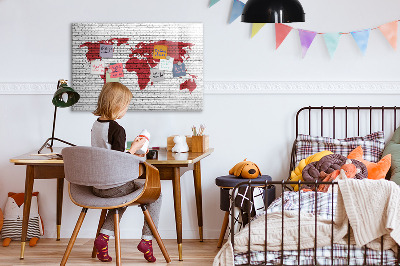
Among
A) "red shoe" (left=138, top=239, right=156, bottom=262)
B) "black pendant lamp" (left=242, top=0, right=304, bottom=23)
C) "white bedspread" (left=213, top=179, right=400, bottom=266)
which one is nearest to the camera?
"white bedspread" (left=213, top=179, right=400, bottom=266)

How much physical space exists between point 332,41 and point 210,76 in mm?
890

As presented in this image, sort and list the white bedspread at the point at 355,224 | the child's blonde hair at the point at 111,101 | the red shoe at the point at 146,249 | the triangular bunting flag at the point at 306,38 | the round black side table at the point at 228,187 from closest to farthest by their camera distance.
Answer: the white bedspread at the point at 355,224 → the child's blonde hair at the point at 111,101 → the red shoe at the point at 146,249 → the round black side table at the point at 228,187 → the triangular bunting flag at the point at 306,38

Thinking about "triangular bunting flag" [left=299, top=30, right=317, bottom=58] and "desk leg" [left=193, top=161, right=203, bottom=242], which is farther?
"triangular bunting flag" [left=299, top=30, right=317, bottom=58]

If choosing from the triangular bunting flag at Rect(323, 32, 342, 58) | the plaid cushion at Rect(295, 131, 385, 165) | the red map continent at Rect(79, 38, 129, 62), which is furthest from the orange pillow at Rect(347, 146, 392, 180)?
the red map continent at Rect(79, 38, 129, 62)

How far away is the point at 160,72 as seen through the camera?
439cm

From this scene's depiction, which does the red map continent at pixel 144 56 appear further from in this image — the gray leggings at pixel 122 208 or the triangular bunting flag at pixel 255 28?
the gray leggings at pixel 122 208

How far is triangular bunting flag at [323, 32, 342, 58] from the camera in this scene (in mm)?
4281

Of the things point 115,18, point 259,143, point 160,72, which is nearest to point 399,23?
point 259,143

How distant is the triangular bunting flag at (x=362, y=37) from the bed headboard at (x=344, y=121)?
43 centimetres

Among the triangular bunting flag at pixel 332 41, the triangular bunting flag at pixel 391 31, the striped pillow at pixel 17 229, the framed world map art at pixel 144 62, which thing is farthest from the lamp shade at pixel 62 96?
the triangular bunting flag at pixel 391 31

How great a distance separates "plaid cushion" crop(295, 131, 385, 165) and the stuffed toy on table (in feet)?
6.15

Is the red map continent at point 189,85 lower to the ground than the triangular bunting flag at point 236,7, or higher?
lower

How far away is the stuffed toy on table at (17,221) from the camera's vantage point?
4.27 meters

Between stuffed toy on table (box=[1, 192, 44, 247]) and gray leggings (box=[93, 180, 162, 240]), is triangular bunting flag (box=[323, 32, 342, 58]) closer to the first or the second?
gray leggings (box=[93, 180, 162, 240])
